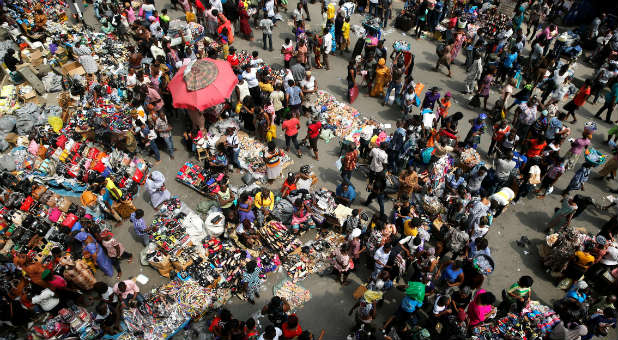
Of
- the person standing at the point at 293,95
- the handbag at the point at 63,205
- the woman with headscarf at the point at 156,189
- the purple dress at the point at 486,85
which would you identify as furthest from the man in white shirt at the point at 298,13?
the handbag at the point at 63,205

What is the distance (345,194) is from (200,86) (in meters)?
4.80

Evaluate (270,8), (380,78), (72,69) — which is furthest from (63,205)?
(270,8)

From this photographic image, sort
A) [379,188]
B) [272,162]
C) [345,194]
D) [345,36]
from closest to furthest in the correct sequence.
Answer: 1. [379,188]
2. [345,194]
3. [272,162]
4. [345,36]

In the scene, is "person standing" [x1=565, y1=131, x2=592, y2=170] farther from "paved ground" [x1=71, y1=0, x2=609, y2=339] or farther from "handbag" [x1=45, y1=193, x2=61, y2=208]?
"handbag" [x1=45, y1=193, x2=61, y2=208]

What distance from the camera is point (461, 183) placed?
10.3m

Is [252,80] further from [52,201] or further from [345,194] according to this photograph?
[52,201]

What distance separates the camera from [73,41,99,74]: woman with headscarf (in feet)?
43.7

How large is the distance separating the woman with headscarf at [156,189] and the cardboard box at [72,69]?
646cm

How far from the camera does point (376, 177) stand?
10406mm

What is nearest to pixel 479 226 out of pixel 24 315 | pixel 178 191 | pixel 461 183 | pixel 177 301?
pixel 461 183

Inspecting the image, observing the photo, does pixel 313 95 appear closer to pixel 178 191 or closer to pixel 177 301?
pixel 178 191

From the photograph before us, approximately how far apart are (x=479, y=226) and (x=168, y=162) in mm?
8725

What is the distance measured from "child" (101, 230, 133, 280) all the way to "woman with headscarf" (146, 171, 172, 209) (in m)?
1.49

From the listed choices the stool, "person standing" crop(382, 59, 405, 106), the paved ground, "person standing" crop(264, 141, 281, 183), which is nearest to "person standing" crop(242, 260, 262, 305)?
the paved ground
